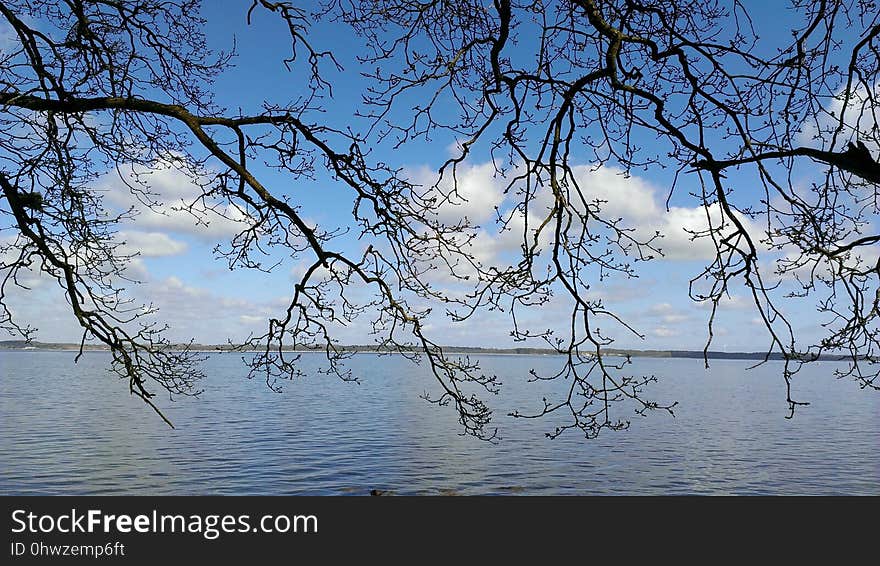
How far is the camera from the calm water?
1677 centimetres

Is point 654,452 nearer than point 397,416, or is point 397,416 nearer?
point 654,452

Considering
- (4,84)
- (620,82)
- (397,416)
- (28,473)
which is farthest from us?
(397,416)

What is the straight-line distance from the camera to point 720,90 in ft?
18.0

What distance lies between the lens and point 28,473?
57.4ft

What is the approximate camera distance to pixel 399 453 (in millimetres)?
20922

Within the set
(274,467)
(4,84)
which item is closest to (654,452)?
(274,467)

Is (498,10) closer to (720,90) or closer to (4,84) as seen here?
(720,90)

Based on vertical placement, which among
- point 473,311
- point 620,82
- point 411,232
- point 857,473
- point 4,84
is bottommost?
point 857,473

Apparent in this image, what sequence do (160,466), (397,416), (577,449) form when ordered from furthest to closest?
(397,416) < (577,449) < (160,466)

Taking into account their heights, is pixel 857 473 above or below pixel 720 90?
below

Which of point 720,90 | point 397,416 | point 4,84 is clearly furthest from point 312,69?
point 397,416

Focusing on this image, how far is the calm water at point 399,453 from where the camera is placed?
16766 millimetres

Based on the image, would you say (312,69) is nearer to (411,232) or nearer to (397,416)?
(411,232)

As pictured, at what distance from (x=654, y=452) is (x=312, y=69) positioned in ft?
59.1
